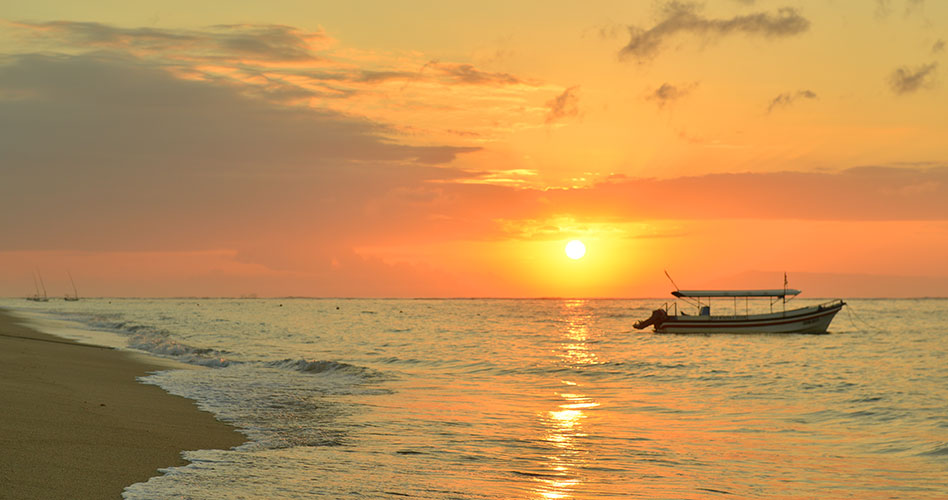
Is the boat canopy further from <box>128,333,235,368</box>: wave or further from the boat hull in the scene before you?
<box>128,333,235,368</box>: wave

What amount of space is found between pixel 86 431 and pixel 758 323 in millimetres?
71834

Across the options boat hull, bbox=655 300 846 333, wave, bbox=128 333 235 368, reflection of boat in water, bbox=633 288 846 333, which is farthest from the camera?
boat hull, bbox=655 300 846 333

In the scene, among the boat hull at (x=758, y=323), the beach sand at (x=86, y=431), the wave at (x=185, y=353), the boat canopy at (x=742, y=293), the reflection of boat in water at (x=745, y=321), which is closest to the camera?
the beach sand at (x=86, y=431)

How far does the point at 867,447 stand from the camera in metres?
17.0

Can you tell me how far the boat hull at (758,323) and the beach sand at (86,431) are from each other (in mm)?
61447

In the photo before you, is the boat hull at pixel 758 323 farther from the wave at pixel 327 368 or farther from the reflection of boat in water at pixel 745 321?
the wave at pixel 327 368

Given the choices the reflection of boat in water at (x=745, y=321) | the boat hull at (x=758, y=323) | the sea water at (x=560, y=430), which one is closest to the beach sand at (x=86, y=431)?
the sea water at (x=560, y=430)

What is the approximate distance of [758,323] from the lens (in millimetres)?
75750

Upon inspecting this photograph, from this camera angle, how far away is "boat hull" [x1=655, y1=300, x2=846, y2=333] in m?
74.7

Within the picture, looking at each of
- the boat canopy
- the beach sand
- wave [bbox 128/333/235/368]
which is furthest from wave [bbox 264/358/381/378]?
the boat canopy

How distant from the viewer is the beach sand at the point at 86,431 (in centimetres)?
941

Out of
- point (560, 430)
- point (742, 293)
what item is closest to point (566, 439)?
point (560, 430)

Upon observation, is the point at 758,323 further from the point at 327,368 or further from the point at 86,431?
the point at 86,431

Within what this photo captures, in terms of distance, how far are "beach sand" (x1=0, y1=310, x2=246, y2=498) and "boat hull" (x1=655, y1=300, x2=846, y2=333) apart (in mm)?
61447
